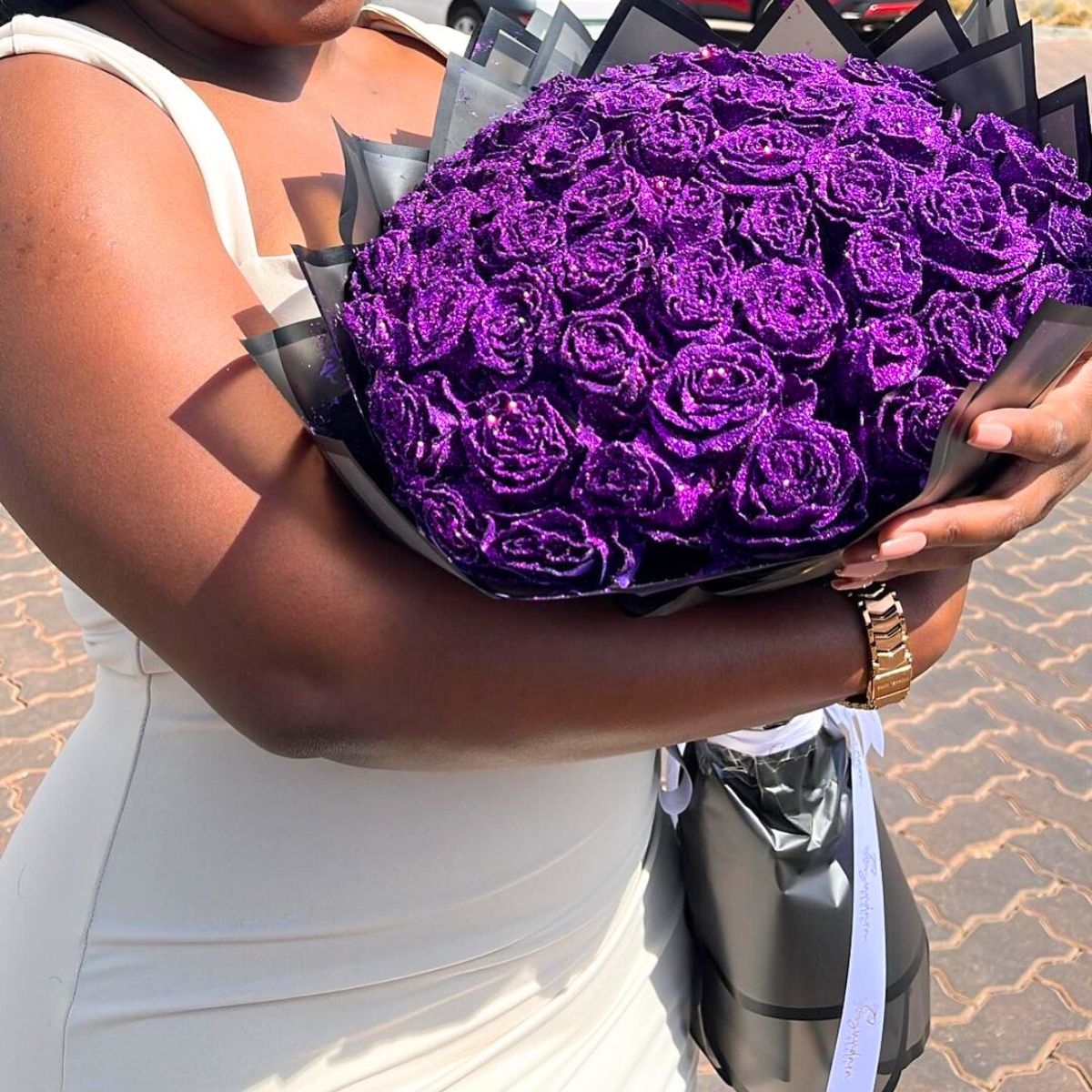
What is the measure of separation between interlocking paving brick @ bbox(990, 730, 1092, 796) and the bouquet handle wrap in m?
2.60

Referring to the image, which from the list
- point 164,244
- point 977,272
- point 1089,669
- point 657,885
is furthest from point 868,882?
point 1089,669

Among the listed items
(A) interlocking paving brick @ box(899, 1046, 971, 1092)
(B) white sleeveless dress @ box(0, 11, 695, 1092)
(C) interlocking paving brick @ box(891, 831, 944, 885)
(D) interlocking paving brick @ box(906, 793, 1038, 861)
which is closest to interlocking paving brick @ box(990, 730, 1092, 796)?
(D) interlocking paving brick @ box(906, 793, 1038, 861)

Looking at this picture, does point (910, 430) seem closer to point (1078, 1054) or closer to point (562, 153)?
point (562, 153)

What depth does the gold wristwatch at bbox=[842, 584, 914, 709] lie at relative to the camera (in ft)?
3.21

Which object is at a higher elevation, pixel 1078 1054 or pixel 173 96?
pixel 173 96

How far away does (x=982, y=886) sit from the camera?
348cm

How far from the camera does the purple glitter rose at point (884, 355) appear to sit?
82 cm

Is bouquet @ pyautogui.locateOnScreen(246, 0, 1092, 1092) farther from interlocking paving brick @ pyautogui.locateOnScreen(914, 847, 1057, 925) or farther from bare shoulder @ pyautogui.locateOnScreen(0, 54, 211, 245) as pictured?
interlocking paving brick @ pyautogui.locateOnScreen(914, 847, 1057, 925)

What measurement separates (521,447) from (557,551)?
Result: 76 mm

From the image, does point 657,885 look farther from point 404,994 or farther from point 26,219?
point 26,219

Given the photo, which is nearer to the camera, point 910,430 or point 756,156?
point 910,430

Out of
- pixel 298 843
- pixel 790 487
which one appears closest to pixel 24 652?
pixel 298 843

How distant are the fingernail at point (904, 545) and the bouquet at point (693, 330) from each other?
0.06 feet

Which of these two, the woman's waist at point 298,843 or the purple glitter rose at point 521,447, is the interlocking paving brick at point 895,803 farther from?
the purple glitter rose at point 521,447
